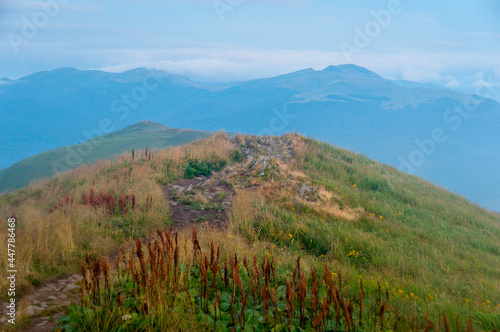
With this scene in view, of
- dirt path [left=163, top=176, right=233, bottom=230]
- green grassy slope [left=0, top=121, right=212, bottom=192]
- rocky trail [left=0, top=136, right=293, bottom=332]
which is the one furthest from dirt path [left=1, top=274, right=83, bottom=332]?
green grassy slope [left=0, top=121, right=212, bottom=192]

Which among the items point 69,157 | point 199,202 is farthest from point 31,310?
point 69,157

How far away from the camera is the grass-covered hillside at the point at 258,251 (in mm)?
2652

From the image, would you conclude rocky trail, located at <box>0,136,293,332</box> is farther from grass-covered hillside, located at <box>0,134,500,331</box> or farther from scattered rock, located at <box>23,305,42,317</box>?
grass-covered hillside, located at <box>0,134,500,331</box>

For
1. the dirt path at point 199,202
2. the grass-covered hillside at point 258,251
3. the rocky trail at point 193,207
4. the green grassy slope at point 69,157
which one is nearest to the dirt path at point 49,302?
the rocky trail at point 193,207

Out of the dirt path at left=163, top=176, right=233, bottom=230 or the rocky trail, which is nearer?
the rocky trail

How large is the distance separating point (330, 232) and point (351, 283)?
255 centimetres

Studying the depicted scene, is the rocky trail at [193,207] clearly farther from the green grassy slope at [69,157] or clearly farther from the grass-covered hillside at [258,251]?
the green grassy slope at [69,157]

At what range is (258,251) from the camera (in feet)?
16.3

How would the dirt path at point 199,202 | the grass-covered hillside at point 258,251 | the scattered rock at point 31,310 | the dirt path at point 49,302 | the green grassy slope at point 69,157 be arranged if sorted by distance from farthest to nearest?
the green grassy slope at point 69,157, the dirt path at point 199,202, the scattered rock at point 31,310, the dirt path at point 49,302, the grass-covered hillside at point 258,251

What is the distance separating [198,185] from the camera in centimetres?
1069

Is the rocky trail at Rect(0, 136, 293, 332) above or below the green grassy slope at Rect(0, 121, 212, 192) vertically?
below

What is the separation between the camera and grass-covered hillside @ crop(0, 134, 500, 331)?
8.70ft

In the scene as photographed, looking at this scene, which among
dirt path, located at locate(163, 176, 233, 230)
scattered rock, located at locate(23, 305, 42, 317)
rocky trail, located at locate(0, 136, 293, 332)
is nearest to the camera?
scattered rock, located at locate(23, 305, 42, 317)

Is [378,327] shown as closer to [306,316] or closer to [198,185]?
[306,316]
